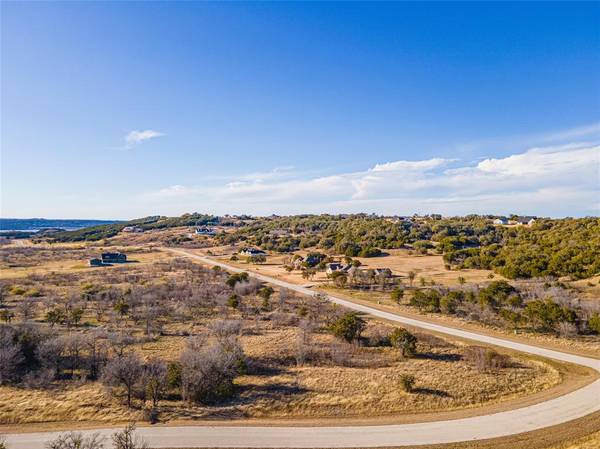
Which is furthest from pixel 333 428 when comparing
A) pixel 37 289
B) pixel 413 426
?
pixel 37 289

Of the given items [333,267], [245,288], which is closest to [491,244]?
[333,267]

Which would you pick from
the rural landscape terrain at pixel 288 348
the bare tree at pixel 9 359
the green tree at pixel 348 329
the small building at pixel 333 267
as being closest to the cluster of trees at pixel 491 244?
the rural landscape terrain at pixel 288 348

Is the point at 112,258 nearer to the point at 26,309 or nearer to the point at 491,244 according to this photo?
the point at 26,309

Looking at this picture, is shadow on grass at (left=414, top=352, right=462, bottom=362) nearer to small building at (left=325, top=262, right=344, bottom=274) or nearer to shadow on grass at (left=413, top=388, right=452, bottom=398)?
shadow on grass at (left=413, top=388, right=452, bottom=398)

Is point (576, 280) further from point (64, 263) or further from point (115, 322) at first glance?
point (64, 263)

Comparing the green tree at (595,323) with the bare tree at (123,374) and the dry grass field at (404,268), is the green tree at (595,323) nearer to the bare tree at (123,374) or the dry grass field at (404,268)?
the dry grass field at (404,268)
